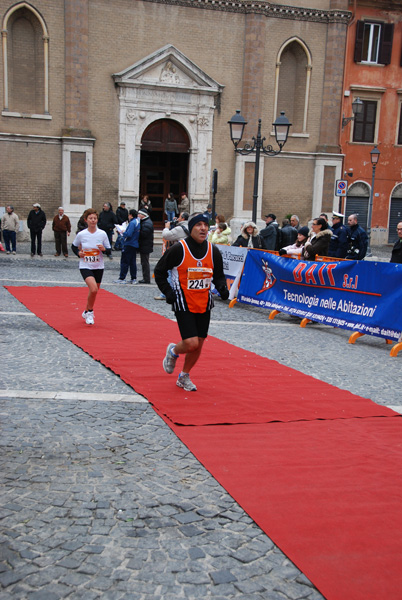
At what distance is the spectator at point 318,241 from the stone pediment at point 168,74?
1785 centimetres

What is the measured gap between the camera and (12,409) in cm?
556

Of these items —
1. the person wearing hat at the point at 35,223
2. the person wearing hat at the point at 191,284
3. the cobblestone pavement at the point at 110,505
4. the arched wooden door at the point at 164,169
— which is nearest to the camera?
the cobblestone pavement at the point at 110,505

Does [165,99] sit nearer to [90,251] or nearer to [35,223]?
[35,223]

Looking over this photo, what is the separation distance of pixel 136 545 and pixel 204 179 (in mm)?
25884

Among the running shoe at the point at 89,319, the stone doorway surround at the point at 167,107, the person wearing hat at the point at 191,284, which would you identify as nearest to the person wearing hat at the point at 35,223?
the stone doorway surround at the point at 167,107

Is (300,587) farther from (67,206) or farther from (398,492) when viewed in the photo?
(67,206)

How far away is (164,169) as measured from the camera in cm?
2955

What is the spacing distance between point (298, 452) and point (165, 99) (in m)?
25.0

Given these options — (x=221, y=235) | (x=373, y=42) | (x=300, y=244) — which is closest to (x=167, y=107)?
(x=373, y=42)

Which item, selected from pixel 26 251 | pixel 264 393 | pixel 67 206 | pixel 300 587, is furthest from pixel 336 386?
pixel 67 206

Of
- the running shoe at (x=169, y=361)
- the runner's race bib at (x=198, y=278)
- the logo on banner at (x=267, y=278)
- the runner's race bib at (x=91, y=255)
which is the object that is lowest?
the running shoe at (x=169, y=361)

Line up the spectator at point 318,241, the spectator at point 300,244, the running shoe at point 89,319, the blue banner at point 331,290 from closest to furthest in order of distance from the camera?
the blue banner at point 331,290, the running shoe at point 89,319, the spectator at point 318,241, the spectator at point 300,244

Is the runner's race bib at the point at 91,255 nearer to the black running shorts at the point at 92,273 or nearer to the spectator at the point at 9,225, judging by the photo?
the black running shorts at the point at 92,273

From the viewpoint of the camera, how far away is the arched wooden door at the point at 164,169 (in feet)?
93.3
